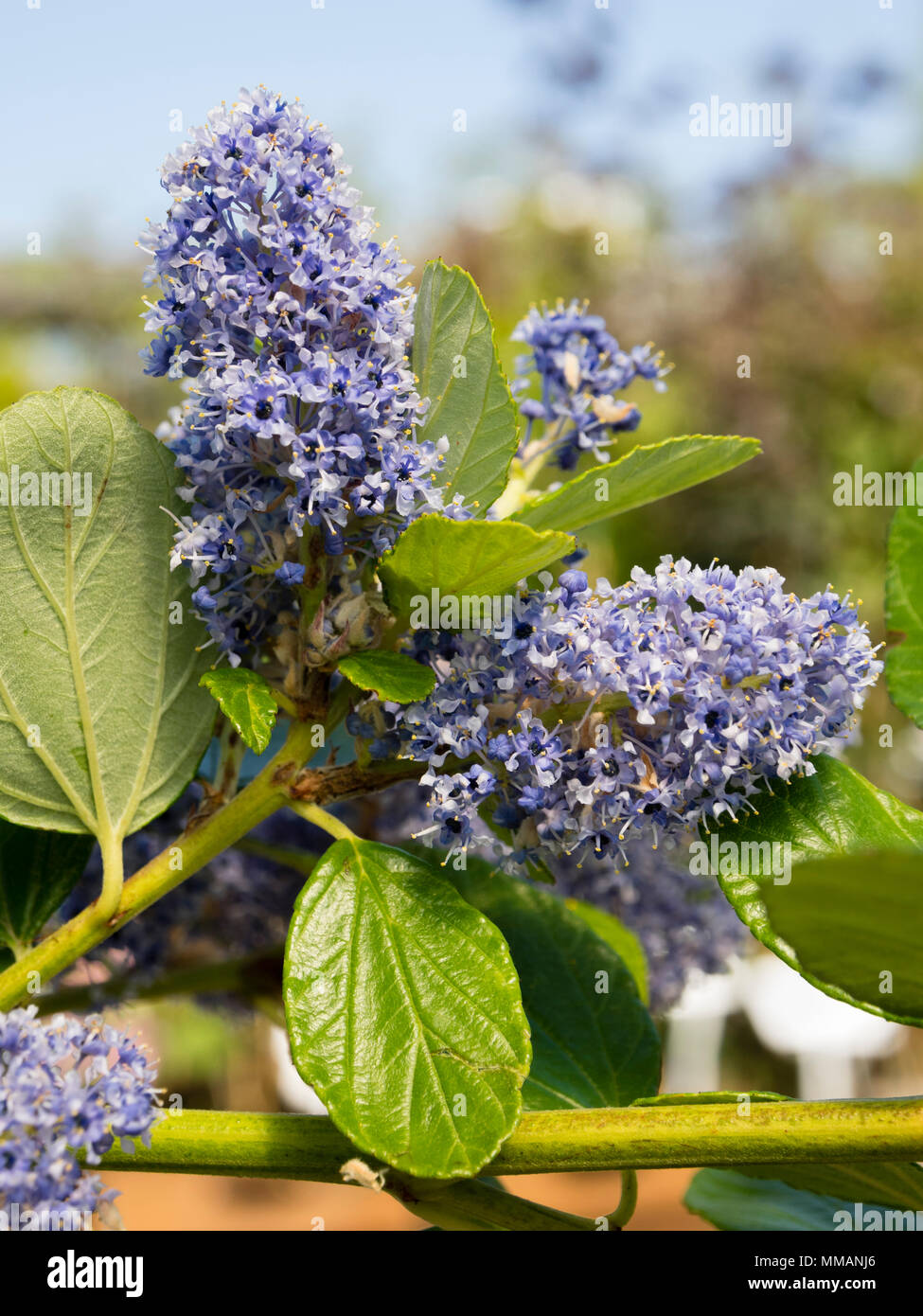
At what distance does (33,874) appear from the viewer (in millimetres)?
559

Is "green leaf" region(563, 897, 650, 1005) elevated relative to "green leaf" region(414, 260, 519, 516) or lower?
lower

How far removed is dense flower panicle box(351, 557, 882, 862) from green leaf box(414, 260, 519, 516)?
0.06 m

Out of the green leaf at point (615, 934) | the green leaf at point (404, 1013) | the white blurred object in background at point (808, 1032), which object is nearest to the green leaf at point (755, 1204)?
the green leaf at point (615, 934)

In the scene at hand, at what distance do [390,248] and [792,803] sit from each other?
29 centimetres

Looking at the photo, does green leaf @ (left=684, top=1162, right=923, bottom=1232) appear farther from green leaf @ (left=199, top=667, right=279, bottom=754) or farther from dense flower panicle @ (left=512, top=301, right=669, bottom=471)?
dense flower panicle @ (left=512, top=301, right=669, bottom=471)

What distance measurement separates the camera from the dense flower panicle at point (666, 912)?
0.71 m

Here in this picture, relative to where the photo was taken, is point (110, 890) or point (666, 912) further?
point (666, 912)

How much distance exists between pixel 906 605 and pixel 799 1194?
0.32 meters

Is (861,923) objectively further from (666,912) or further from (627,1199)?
(666,912)

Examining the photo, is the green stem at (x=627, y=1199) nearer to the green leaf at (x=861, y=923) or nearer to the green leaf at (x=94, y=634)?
the green leaf at (x=861, y=923)

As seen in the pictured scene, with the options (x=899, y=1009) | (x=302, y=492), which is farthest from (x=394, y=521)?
(x=899, y=1009)

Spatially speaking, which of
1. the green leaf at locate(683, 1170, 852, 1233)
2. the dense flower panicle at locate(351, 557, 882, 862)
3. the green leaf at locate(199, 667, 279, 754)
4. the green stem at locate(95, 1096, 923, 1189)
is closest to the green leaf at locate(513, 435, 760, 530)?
the dense flower panicle at locate(351, 557, 882, 862)

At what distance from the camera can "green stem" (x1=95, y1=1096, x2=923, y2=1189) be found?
0.42m

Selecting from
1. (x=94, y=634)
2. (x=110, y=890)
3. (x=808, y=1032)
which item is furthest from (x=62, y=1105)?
(x=808, y=1032)
